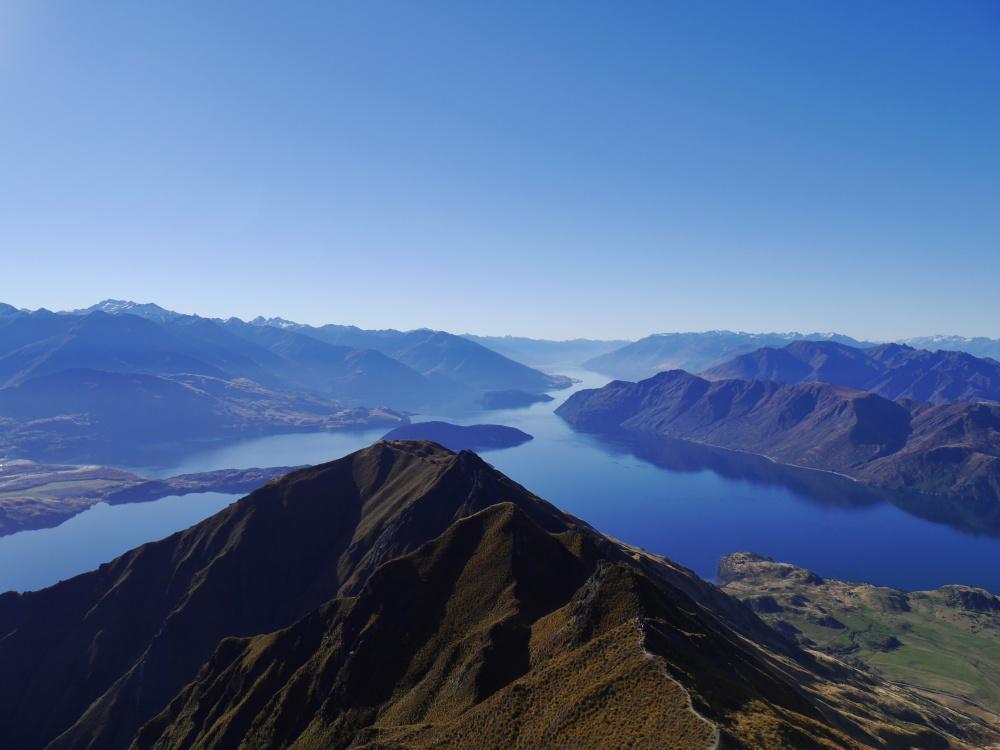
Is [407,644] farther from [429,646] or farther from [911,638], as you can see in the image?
[911,638]

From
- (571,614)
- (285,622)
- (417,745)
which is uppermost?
(571,614)

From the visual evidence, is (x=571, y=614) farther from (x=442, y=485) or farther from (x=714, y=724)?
(x=442, y=485)

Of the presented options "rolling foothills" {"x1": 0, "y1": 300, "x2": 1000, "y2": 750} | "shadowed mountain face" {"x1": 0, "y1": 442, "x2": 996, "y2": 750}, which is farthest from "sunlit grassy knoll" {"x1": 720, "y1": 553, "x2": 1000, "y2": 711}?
A: "shadowed mountain face" {"x1": 0, "y1": 442, "x2": 996, "y2": 750}

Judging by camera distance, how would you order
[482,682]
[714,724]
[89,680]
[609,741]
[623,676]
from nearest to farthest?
[714,724], [609,741], [623,676], [482,682], [89,680]

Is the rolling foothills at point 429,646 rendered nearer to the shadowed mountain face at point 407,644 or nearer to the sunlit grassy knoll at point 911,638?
the shadowed mountain face at point 407,644

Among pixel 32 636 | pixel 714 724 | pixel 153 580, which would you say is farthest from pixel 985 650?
pixel 32 636

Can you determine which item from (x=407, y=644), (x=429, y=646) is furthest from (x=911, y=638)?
(x=407, y=644)

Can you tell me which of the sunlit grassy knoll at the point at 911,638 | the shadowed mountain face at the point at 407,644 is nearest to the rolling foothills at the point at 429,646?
the shadowed mountain face at the point at 407,644

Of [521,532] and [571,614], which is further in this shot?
[521,532]

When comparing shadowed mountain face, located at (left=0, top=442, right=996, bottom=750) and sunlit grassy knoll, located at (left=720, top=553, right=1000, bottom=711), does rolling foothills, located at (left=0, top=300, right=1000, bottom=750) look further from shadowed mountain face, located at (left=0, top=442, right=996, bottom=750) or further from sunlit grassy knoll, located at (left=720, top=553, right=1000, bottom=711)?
sunlit grassy knoll, located at (left=720, top=553, right=1000, bottom=711)
